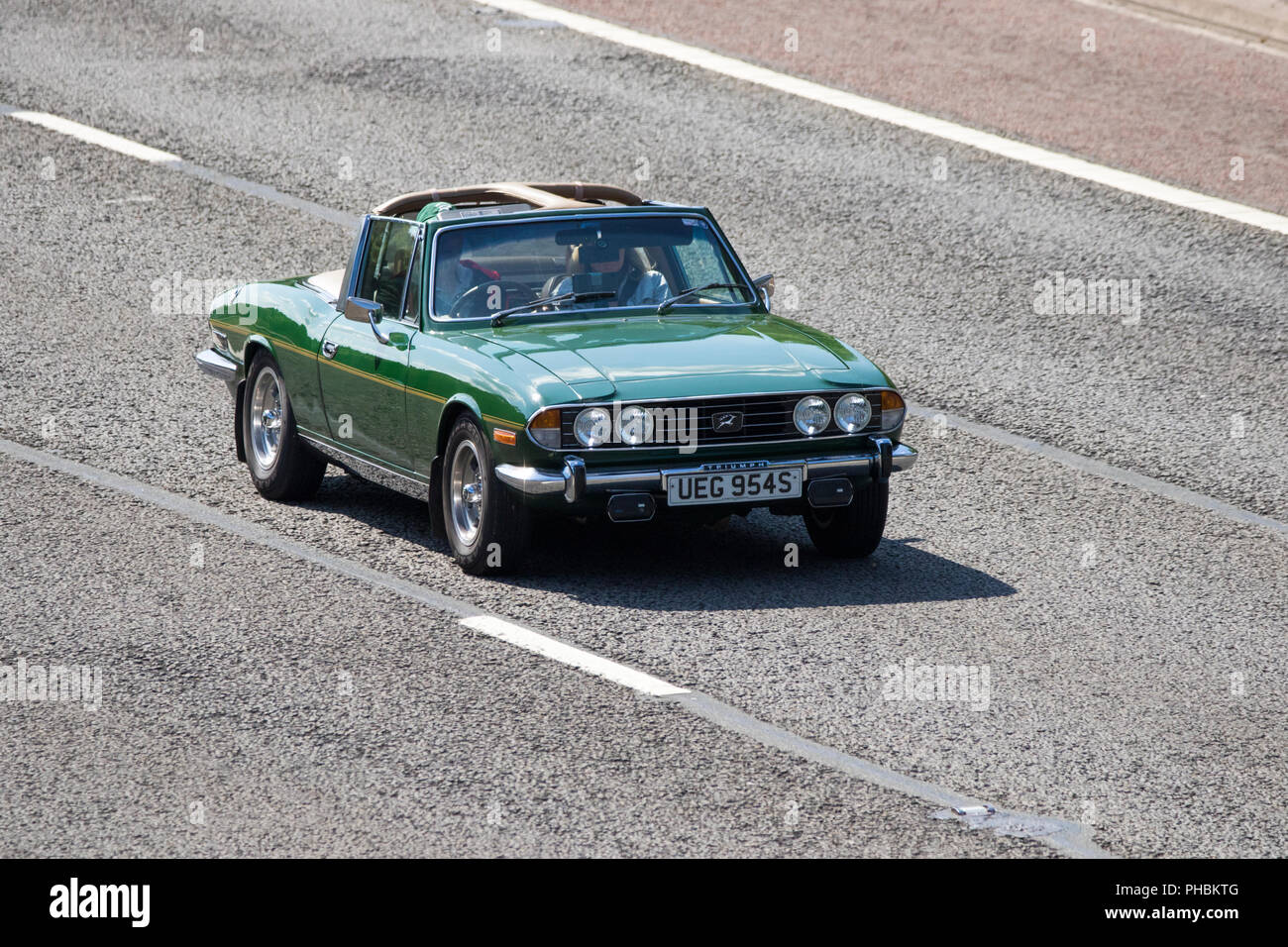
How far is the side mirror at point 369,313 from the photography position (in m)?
8.90

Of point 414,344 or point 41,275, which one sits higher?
point 414,344

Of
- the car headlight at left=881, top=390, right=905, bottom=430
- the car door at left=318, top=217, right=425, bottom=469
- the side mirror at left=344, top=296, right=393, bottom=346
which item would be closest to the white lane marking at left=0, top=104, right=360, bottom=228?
the car door at left=318, top=217, right=425, bottom=469

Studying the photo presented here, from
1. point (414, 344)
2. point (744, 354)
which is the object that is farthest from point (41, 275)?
point (744, 354)

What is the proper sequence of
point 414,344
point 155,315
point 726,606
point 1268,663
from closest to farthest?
1. point 1268,663
2. point 726,606
3. point 414,344
4. point 155,315

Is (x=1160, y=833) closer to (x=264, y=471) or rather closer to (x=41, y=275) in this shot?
(x=264, y=471)

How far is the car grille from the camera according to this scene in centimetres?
777

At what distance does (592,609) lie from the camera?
769 centimetres

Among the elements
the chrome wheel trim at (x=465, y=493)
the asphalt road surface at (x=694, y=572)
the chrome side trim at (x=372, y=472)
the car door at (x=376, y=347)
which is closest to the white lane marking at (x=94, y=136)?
A: the asphalt road surface at (x=694, y=572)

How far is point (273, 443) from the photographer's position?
32.4 ft

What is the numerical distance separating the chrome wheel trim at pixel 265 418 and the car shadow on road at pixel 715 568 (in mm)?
537

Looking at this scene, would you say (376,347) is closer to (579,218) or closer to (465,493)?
(465,493)

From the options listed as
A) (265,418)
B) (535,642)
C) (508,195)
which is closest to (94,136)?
(265,418)

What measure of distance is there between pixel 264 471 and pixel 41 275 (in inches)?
219

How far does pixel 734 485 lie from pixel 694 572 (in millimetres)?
631
